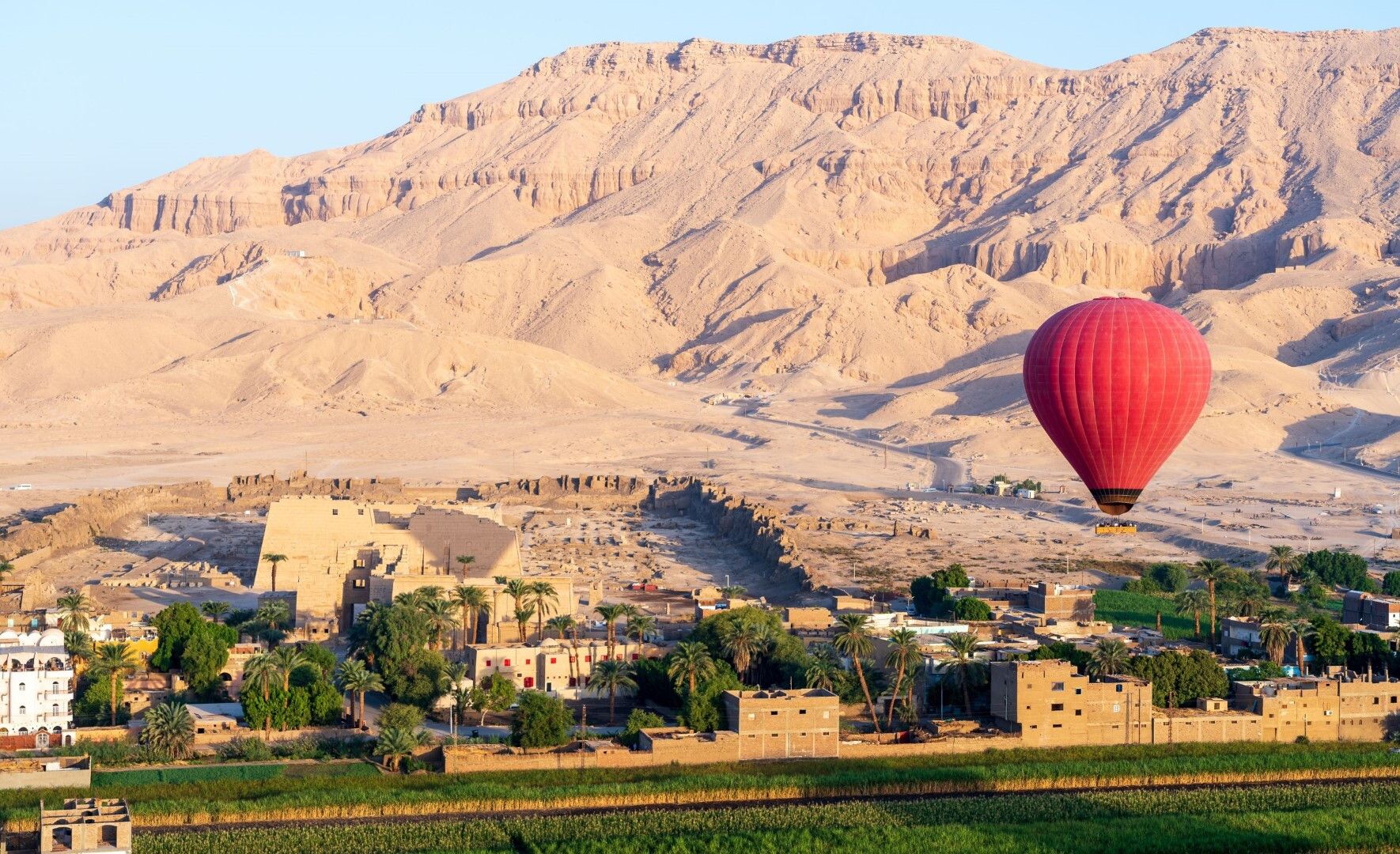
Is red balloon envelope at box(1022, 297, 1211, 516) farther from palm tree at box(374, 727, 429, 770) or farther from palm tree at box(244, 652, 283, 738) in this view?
palm tree at box(244, 652, 283, 738)

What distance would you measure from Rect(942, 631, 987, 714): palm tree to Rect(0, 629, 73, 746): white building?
20783mm

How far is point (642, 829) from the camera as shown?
41.4m

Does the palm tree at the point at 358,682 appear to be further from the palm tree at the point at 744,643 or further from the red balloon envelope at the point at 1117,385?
the red balloon envelope at the point at 1117,385

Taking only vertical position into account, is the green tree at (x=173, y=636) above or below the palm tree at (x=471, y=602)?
below

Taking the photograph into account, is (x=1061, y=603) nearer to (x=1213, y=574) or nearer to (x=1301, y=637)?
(x=1213, y=574)

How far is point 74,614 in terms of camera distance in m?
54.7

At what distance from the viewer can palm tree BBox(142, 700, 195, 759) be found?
46.4m

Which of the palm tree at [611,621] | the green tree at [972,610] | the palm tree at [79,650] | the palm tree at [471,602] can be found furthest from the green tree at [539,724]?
the green tree at [972,610]

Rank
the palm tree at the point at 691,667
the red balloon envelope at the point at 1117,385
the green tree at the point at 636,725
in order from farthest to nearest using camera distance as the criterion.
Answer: the red balloon envelope at the point at 1117,385 → the palm tree at the point at 691,667 → the green tree at the point at 636,725

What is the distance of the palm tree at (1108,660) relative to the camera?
51.2 metres

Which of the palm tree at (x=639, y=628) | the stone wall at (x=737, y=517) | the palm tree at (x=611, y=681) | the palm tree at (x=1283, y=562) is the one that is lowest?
the palm tree at (x=611, y=681)

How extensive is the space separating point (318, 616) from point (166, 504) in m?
38.6

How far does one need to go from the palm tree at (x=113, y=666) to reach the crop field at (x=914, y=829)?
1087cm

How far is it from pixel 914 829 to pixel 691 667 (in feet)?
31.9
